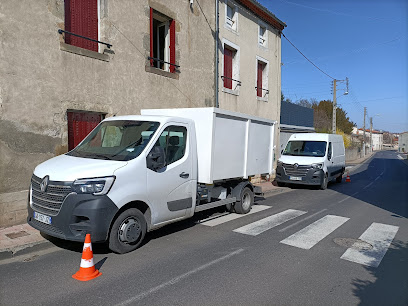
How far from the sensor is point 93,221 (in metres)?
4.13

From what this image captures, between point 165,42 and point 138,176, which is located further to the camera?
point 165,42

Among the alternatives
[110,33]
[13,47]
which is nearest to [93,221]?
[13,47]

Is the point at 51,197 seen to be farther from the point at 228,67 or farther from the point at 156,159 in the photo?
the point at 228,67

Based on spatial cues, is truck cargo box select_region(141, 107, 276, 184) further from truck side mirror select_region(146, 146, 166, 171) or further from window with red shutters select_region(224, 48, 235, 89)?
window with red shutters select_region(224, 48, 235, 89)

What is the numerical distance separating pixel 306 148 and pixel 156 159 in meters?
9.77

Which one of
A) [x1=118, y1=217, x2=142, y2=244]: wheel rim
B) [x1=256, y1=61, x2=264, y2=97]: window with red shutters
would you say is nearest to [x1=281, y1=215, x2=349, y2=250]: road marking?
[x1=118, y1=217, x2=142, y2=244]: wheel rim

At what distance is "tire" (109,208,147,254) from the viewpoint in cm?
444

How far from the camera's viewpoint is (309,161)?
12.1 metres

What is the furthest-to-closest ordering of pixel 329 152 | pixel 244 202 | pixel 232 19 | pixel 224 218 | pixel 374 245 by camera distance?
pixel 232 19 < pixel 329 152 < pixel 244 202 < pixel 224 218 < pixel 374 245

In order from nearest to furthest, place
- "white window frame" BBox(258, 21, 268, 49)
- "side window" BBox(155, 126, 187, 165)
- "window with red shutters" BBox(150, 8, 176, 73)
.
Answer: "side window" BBox(155, 126, 187, 165) < "window with red shutters" BBox(150, 8, 176, 73) < "white window frame" BBox(258, 21, 268, 49)

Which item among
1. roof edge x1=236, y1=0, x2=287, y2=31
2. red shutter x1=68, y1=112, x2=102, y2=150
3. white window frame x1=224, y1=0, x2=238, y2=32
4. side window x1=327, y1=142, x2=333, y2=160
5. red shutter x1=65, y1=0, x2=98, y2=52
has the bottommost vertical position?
side window x1=327, y1=142, x2=333, y2=160

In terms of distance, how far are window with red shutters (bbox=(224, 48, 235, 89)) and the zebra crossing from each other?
23.7ft

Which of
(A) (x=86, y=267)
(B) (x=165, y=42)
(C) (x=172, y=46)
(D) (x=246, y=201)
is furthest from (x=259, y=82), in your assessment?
(A) (x=86, y=267)

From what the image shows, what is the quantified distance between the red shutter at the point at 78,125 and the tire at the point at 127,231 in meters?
3.68
